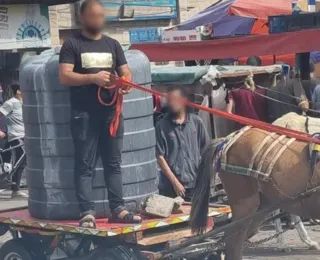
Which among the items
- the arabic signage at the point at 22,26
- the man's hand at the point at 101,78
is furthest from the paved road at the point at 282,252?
the arabic signage at the point at 22,26

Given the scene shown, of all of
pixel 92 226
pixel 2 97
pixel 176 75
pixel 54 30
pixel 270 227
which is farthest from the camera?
pixel 54 30

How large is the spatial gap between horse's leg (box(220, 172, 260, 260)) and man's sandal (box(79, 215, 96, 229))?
1123 mm

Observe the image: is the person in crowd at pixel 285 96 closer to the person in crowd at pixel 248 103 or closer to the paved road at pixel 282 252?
the person in crowd at pixel 248 103

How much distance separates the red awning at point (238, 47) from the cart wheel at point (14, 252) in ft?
A: 15.7

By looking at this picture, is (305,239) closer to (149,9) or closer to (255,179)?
(255,179)

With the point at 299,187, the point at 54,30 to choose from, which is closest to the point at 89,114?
the point at 299,187

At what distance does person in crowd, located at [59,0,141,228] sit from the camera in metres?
7.01

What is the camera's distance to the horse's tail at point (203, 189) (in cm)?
729

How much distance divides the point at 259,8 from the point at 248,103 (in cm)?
674

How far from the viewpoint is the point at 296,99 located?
417 inches

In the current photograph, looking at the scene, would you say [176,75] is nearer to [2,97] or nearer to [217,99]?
[217,99]

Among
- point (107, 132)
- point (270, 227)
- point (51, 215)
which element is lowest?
point (270, 227)

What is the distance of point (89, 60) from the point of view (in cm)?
703

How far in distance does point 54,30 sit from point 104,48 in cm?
2009
